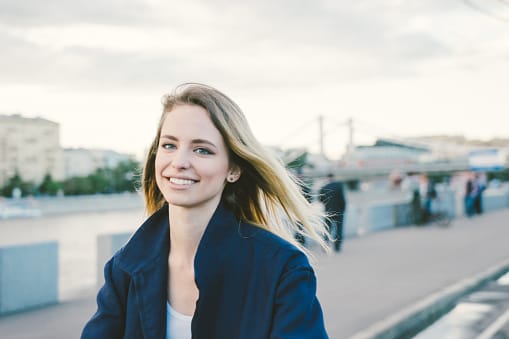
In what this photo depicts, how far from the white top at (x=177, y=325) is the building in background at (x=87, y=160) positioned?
98.3 metres

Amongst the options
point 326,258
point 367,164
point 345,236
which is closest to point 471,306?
point 326,258

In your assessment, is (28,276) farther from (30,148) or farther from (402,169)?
(30,148)

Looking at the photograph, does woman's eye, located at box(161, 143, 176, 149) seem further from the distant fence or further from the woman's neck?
the distant fence

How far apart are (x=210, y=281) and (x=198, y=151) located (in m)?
0.37

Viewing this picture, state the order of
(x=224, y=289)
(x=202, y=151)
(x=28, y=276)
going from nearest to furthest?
1. (x=224, y=289)
2. (x=202, y=151)
3. (x=28, y=276)

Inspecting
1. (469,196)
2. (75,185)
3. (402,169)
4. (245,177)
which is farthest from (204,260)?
(75,185)

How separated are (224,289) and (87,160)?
109340mm

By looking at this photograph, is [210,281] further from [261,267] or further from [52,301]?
[52,301]

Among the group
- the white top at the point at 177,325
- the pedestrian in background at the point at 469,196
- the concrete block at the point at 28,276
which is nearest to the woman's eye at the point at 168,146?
the white top at the point at 177,325

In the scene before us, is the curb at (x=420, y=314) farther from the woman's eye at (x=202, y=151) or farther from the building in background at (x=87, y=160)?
the building in background at (x=87, y=160)

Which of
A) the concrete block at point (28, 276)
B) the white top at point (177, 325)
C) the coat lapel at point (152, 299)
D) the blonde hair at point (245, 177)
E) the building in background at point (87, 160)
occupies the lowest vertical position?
the concrete block at point (28, 276)

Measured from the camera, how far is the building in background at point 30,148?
8794 centimetres

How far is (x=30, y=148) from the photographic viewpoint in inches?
3607

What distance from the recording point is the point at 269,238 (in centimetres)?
193
